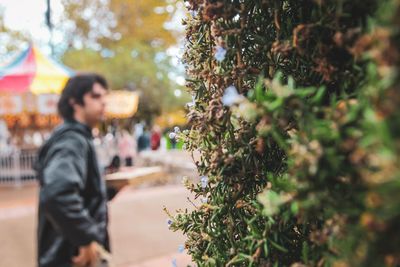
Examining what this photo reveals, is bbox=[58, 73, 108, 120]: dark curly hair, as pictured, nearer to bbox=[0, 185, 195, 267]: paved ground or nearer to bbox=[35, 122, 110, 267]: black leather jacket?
bbox=[35, 122, 110, 267]: black leather jacket

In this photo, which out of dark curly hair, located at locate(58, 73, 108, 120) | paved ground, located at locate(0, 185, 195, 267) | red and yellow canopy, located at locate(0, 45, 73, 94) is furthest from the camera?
red and yellow canopy, located at locate(0, 45, 73, 94)

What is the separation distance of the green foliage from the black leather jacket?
98 centimetres

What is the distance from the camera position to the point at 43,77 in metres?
11.1

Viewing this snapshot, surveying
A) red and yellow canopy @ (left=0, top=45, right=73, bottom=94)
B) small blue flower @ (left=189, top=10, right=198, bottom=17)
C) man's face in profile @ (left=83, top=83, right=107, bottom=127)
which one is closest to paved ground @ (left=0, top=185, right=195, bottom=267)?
man's face in profile @ (left=83, top=83, right=107, bottom=127)

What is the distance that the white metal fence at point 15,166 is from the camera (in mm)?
11953

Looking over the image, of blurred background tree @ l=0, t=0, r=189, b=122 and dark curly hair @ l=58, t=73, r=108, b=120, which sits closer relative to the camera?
dark curly hair @ l=58, t=73, r=108, b=120

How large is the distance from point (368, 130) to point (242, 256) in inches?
23.9

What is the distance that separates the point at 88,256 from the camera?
2.20 metres

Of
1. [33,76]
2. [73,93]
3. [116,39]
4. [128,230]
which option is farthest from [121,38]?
[73,93]

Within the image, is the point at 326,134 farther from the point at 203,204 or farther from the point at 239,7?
the point at 203,204

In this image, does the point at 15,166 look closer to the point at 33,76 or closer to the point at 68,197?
the point at 33,76

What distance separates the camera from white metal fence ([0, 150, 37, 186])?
12.0 metres

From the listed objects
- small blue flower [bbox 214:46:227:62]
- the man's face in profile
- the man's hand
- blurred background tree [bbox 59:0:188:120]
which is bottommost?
the man's hand

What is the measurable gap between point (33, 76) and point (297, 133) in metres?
11.3
